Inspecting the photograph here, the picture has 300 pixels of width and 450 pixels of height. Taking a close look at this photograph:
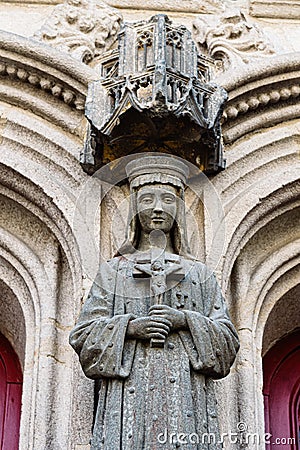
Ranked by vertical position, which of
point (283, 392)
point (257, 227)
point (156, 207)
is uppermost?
point (257, 227)

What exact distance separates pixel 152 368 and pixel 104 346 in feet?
0.67

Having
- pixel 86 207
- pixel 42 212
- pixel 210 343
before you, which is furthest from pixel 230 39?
pixel 210 343

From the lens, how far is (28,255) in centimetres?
547

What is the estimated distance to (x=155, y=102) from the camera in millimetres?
5133

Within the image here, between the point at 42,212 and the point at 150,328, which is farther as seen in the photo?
the point at 42,212

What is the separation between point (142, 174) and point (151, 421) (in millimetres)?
1145

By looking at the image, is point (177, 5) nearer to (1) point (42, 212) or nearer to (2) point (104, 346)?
(1) point (42, 212)

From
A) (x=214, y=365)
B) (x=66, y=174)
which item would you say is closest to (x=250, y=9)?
(x=66, y=174)

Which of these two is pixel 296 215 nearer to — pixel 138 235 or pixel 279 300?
pixel 279 300

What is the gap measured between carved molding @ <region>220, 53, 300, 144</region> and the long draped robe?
3.57 feet

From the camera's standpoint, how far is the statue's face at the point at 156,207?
16.4 feet

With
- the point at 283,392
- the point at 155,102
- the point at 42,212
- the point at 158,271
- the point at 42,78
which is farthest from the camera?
the point at 283,392

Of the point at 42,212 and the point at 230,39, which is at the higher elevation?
the point at 230,39

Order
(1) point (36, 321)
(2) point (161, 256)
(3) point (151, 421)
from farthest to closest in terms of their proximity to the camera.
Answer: (1) point (36, 321) < (2) point (161, 256) < (3) point (151, 421)
